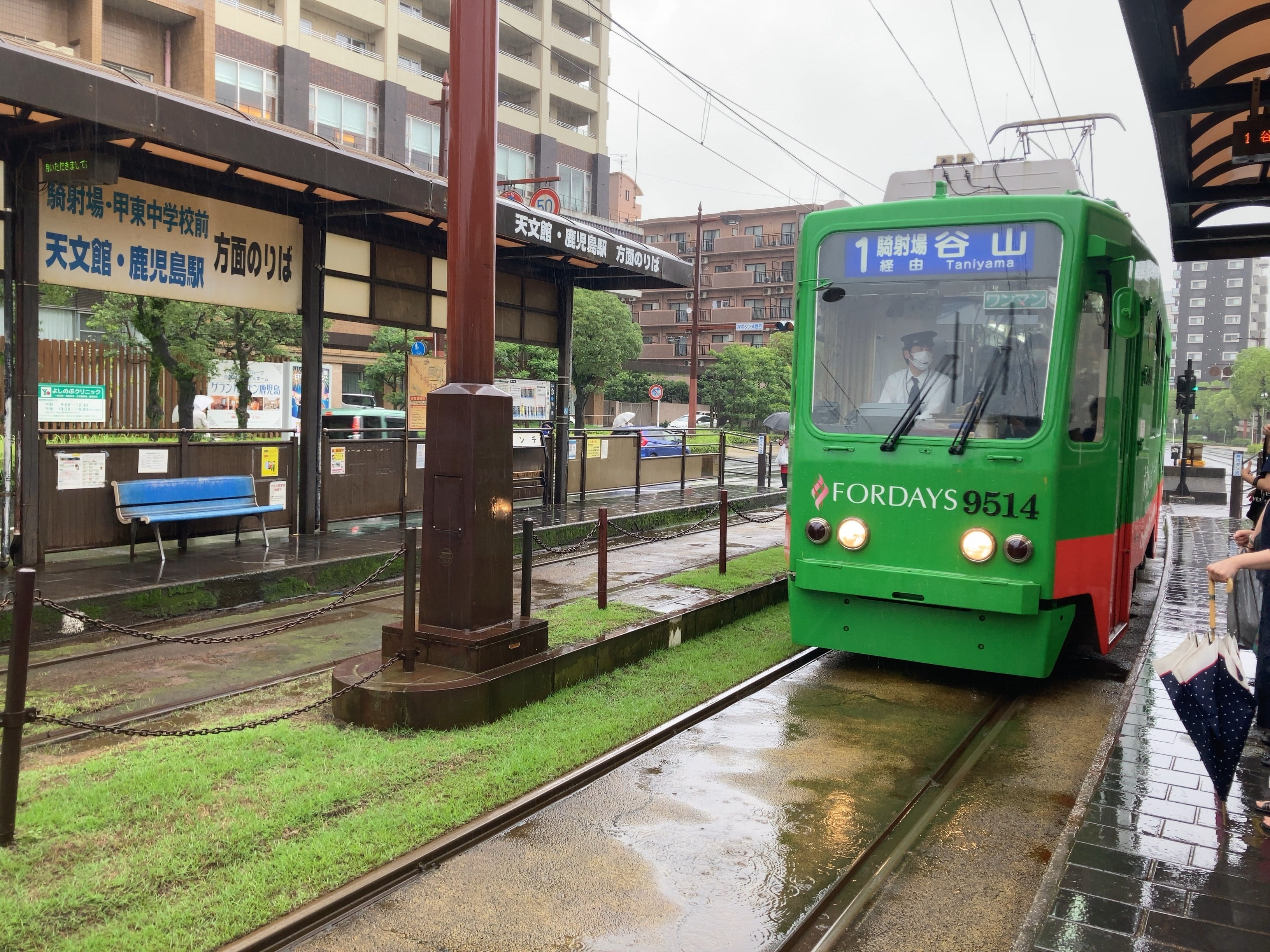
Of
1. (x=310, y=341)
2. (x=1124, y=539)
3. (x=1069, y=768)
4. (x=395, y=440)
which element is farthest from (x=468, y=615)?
(x=395, y=440)

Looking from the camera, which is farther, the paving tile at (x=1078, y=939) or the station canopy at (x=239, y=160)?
the station canopy at (x=239, y=160)

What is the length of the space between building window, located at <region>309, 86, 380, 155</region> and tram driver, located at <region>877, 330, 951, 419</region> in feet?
107

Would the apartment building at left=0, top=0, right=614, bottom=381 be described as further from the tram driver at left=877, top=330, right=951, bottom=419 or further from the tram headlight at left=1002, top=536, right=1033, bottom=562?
the tram headlight at left=1002, top=536, right=1033, bottom=562

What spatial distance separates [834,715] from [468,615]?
8.23ft

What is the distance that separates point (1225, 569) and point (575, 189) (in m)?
48.1

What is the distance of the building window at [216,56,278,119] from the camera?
108 feet

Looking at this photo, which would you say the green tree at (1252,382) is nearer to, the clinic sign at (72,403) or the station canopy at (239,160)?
the station canopy at (239,160)

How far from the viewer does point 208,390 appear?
28.1 m

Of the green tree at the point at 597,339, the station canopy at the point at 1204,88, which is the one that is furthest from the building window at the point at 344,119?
the station canopy at the point at 1204,88

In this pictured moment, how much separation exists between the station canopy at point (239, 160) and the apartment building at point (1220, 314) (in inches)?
5016

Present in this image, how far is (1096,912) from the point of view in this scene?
3.63 m

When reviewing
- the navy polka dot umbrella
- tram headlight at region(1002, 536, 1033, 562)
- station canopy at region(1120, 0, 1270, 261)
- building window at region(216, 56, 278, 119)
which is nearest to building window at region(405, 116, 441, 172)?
building window at region(216, 56, 278, 119)

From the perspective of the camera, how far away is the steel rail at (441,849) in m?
3.59

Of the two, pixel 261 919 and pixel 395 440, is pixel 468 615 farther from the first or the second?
pixel 395 440
